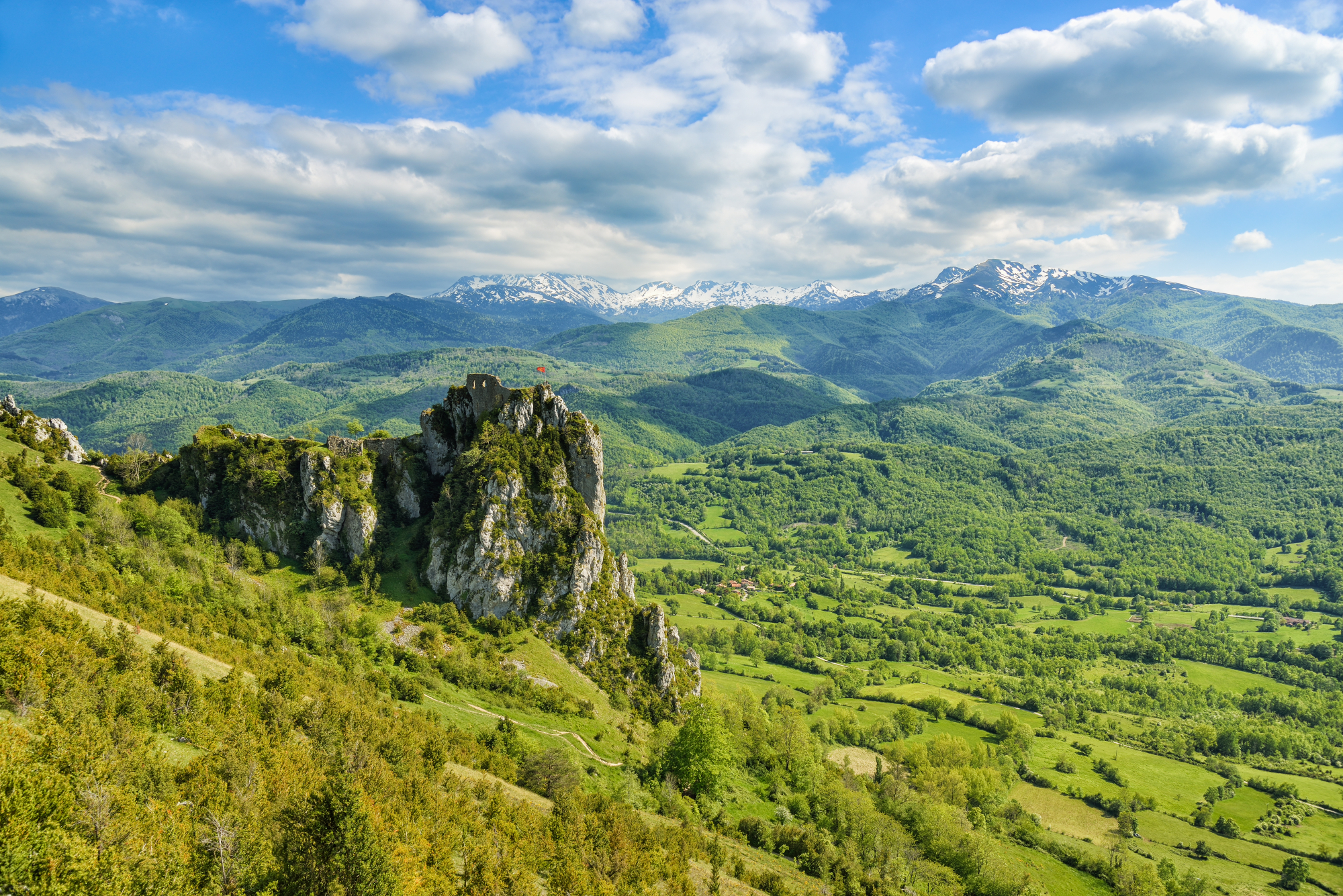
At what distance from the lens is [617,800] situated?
2484 inches

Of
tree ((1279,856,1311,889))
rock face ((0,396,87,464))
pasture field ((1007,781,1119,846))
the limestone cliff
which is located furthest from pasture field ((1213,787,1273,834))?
rock face ((0,396,87,464))

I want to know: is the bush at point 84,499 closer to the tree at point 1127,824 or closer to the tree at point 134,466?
the tree at point 134,466

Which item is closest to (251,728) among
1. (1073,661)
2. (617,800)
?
(617,800)

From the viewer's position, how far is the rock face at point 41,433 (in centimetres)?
9175

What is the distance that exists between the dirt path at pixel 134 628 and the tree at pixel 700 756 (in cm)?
4594

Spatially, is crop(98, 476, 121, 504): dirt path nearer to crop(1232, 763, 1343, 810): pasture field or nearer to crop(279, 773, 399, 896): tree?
crop(279, 773, 399, 896): tree

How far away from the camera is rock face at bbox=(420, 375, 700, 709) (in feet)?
303

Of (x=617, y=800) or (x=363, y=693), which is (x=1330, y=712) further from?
(x=363, y=693)

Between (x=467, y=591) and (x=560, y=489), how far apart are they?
2068cm

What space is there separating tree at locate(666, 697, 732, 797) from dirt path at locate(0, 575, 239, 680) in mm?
45935

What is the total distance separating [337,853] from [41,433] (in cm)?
10491

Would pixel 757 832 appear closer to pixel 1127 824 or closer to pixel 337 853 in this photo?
pixel 337 853

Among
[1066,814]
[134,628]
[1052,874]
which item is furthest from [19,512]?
[1066,814]

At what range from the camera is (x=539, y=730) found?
242 feet
